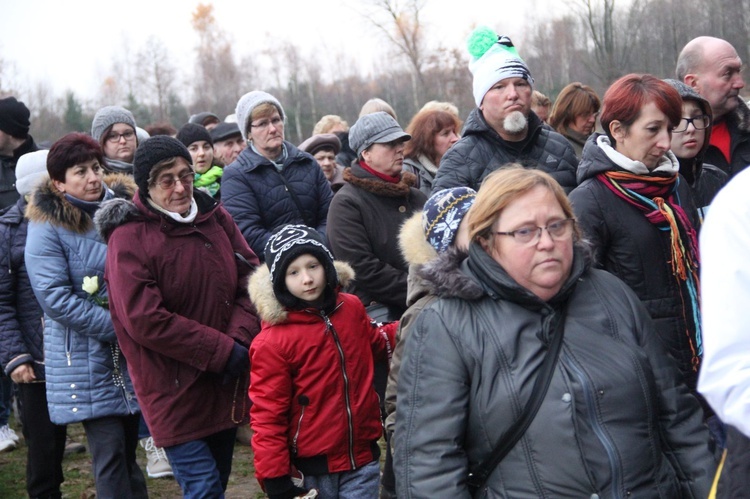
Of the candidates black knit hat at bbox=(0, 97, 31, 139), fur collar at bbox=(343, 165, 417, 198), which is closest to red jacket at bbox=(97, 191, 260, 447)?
fur collar at bbox=(343, 165, 417, 198)

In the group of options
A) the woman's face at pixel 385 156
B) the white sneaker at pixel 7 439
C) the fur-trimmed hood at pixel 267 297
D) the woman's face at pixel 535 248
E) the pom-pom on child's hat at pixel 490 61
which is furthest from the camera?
the white sneaker at pixel 7 439

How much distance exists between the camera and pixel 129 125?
668cm

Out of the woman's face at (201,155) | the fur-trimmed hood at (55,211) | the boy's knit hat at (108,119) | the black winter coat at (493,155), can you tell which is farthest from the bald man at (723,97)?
the boy's knit hat at (108,119)

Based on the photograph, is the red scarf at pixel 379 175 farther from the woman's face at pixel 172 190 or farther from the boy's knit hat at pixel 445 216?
the boy's knit hat at pixel 445 216

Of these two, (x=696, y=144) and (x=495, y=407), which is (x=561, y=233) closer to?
(x=495, y=407)

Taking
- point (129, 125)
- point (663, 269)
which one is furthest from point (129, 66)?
point (663, 269)

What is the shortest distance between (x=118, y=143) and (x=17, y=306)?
173 cm

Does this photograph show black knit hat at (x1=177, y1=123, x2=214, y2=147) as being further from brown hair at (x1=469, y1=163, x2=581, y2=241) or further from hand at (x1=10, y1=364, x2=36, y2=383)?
brown hair at (x1=469, y1=163, x2=581, y2=241)

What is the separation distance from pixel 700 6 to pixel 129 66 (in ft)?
161

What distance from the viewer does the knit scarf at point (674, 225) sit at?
12.1 feet

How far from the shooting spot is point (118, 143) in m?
6.59

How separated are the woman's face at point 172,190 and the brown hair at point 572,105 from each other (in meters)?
3.68

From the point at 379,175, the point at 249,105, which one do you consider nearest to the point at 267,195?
the point at 249,105

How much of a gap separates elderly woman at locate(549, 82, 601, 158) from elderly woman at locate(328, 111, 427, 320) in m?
2.08
